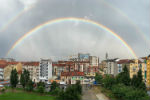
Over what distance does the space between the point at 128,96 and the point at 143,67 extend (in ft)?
68.0

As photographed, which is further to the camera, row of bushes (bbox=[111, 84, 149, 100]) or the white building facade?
the white building facade

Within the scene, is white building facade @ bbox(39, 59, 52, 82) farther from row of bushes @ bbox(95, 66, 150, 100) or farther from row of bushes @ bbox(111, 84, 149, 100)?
row of bushes @ bbox(111, 84, 149, 100)

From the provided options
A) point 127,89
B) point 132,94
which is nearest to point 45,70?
point 127,89

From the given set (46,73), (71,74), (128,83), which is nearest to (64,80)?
(71,74)

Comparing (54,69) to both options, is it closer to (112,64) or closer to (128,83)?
(112,64)

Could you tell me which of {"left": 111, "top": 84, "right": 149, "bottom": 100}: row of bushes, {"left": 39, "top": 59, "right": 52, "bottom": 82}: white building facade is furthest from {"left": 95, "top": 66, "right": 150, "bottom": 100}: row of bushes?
{"left": 39, "top": 59, "right": 52, "bottom": 82}: white building facade

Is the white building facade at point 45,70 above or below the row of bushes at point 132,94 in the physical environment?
above

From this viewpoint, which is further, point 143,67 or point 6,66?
point 6,66

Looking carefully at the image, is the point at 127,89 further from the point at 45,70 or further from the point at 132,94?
the point at 45,70

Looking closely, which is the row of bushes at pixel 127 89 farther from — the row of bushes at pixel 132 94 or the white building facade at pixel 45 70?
the white building facade at pixel 45 70

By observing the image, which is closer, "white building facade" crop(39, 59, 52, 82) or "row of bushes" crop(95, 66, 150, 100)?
"row of bushes" crop(95, 66, 150, 100)

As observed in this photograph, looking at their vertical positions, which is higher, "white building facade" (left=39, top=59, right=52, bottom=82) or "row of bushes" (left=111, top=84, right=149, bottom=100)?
"white building facade" (left=39, top=59, right=52, bottom=82)

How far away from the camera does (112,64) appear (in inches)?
1940

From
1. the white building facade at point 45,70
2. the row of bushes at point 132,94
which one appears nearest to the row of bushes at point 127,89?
the row of bushes at point 132,94
